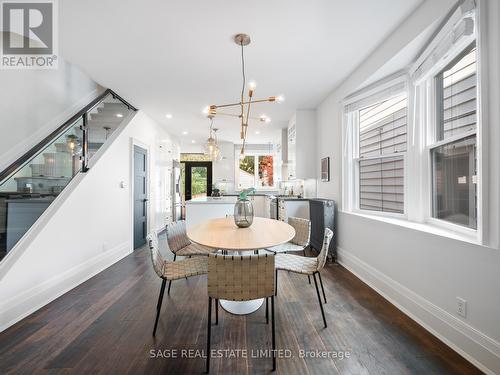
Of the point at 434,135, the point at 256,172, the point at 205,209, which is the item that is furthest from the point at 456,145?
the point at 256,172

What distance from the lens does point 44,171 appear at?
2.57 meters

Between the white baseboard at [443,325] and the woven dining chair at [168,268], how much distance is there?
6.30 feet

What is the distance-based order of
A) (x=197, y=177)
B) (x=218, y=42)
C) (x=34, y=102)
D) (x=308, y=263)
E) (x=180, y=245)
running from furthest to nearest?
(x=197, y=177) < (x=34, y=102) < (x=180, y=245) < (x=218, y=42) < (x=308, y=263)

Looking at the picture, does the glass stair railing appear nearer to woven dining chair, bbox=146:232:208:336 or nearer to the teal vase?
woven dining chair, bbox=146:232:208:336

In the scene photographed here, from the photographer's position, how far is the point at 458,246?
167 cm

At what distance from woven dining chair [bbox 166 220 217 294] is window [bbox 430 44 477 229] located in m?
2.39

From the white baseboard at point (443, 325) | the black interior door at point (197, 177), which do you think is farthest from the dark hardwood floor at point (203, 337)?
the black interior door at point (197, 177)

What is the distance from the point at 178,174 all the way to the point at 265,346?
599 centimetres

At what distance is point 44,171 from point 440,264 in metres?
4.04

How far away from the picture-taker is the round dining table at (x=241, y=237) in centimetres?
169

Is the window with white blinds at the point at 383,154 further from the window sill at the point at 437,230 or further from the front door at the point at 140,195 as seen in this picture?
the front door at the point at 140,195

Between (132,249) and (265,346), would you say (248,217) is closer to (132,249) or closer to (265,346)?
(265,346)

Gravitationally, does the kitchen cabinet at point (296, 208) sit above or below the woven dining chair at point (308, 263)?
above

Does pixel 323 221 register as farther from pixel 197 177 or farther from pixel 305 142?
pixel 197 177
